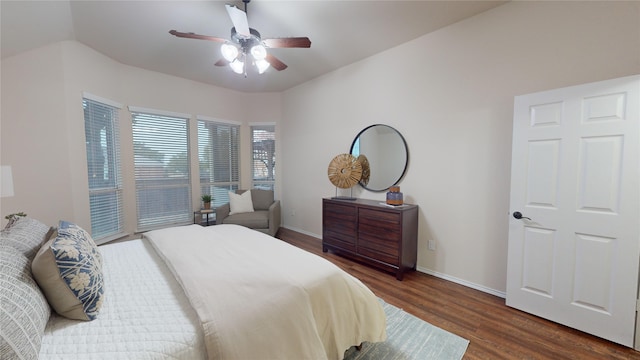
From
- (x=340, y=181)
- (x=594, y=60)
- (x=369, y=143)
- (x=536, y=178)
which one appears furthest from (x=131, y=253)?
(x=594, y=60)

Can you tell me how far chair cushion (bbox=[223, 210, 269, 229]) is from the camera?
3.75 meters

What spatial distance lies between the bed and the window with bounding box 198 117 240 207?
2774 mm

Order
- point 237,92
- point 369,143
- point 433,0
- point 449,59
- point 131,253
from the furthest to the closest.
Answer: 1. point 237,92
2. point 369,143
3. point 449,59
4. point 433,0
5. point 131,253

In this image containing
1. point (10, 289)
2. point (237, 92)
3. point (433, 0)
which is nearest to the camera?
point (10, 289)

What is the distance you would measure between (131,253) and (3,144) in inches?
A: 73.1

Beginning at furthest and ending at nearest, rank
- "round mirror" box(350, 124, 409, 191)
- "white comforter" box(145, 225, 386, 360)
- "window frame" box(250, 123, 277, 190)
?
"window frame" box(250, 123, 277, 190)
"round mirror" box(350, 124, 409, 191)
"white comforter" box(145, 225, 386, 360)

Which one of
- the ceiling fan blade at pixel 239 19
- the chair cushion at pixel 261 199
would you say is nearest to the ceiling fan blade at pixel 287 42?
the ceiling fan blade at pixel 239 19

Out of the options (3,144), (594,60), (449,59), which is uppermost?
(449,59)

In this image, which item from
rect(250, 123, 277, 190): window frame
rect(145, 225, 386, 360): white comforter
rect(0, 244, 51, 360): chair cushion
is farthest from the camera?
rect(250, 123, 277, 190): window frame

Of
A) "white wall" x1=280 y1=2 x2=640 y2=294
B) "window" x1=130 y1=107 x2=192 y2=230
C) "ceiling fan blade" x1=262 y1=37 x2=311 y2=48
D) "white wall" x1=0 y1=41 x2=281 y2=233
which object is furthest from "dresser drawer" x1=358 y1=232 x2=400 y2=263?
"white wall" x1=0 y1=41 x2=281 y2=233

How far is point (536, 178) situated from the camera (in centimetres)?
200

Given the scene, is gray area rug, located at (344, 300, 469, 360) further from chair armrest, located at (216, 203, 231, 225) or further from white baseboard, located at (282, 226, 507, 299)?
chair armrest, located at (216, 203, 231, 225)

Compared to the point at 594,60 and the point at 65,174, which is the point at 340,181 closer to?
the point at 594,60

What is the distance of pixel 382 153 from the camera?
3.21 m
